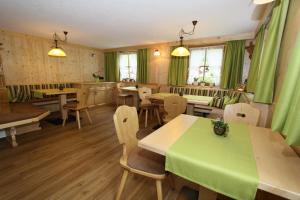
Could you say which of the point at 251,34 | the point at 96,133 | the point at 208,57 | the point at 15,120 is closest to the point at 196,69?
the point at 208,57

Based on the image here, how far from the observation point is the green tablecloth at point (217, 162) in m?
0.71

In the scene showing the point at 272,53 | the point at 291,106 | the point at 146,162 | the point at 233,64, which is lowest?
the point at 146,162

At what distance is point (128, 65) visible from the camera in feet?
19.4

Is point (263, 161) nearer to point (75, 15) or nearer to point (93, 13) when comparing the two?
point (93, 13)

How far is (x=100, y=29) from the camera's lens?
346 cm

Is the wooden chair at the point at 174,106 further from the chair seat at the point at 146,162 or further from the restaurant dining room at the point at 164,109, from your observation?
the chair seat at the point at 146,162

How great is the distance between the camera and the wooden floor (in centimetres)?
152

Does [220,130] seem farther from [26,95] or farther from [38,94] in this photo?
[26,95]

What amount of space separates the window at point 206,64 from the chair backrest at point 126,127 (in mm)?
3427

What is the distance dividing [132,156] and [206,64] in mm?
3765

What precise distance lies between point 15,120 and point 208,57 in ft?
15.1

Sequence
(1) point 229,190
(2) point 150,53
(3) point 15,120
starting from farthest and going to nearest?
1. (2) point 150,53
2. (3) point 15,120
3. (1) point 229,190

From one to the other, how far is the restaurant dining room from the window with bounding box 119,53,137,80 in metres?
0.32

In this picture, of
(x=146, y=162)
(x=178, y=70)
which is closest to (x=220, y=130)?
(x=146, y=162)
